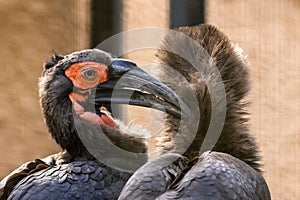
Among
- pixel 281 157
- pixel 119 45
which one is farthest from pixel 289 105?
pixel 119 45

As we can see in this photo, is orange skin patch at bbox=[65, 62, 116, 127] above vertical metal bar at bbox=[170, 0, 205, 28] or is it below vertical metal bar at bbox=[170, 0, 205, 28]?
below

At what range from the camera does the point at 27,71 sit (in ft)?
10.6

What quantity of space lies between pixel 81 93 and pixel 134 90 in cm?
16

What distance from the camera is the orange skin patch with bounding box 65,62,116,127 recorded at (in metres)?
2.25

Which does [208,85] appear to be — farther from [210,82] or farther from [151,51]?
[151,51]

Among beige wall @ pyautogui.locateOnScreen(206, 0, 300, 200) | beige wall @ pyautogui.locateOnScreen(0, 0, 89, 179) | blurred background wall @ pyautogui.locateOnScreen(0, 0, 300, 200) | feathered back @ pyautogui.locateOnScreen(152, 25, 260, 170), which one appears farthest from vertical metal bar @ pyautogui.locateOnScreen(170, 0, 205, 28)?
beige wall @ pyautogui.locateOnScreen(0, 0, 89, 179)

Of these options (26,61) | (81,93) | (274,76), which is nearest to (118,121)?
(81,93)

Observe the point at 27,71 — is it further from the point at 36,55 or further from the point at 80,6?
the point at 80,6

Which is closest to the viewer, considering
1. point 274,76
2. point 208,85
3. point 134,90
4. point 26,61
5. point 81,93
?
point 208,85

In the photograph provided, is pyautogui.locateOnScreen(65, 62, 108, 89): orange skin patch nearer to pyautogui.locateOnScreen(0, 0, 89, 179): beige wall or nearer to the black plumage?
the black plumage

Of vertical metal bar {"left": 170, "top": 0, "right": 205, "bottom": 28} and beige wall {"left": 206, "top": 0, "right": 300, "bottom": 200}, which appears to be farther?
beige wall {"left": 206, "top": 0, "right": 300, "bottom": 200}

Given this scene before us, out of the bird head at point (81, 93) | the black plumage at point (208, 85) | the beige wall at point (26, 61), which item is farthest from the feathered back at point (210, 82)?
the beige wall at point (26, 61)

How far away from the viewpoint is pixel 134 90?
2184 millimetres

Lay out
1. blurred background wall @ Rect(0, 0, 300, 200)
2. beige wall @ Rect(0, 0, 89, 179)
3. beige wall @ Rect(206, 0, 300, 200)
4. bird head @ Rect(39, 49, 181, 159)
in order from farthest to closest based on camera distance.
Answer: beige wall @ Rect(0, 0, 89, 179) → beige wall @ Rect(206, 0, 300, 200) → blurred background wall @ Rect(0, 0, 300, 200) → bird head @ Rect(39, 49, 181, 159)
